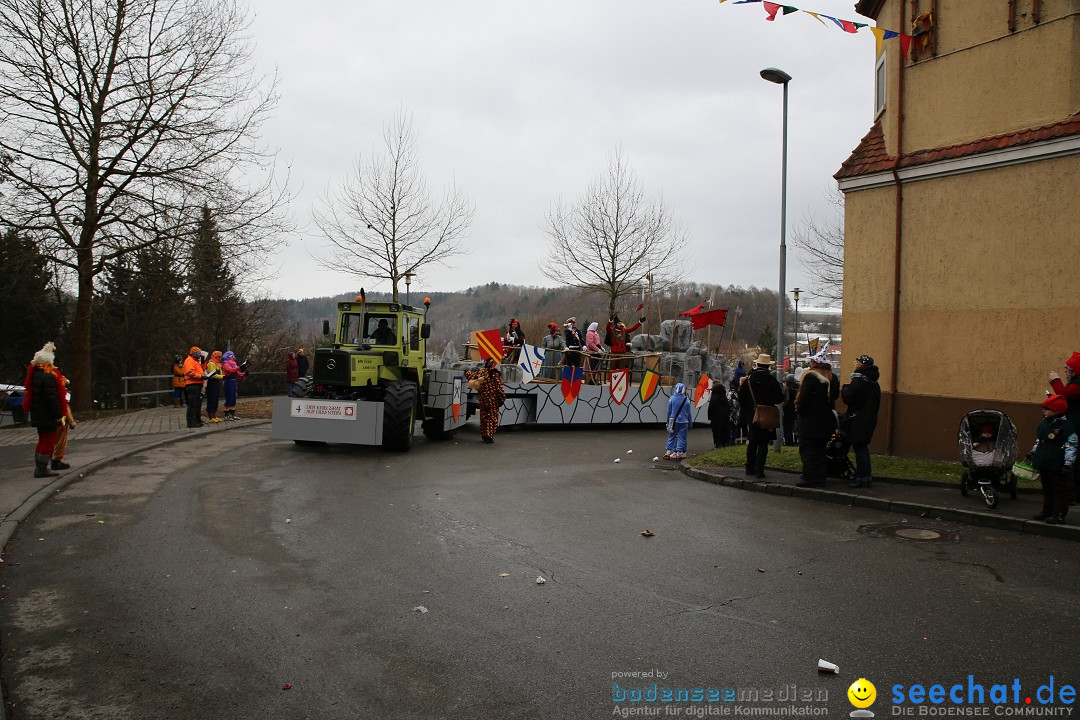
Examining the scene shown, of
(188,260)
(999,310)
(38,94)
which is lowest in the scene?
(999,310)

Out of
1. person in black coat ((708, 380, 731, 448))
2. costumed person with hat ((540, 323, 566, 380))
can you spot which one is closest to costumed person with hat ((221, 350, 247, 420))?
costumed person with hat ((540, 323, 566, 380))

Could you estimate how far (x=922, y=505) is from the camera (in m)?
8.68

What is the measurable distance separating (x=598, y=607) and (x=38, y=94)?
19.6 meters

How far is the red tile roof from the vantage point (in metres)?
10.2

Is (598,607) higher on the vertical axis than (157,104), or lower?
lower

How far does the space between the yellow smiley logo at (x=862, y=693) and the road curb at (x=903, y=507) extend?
4.76 metres

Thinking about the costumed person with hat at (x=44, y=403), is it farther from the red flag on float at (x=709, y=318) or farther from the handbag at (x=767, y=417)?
the red flag on float at (x=709, y=318)

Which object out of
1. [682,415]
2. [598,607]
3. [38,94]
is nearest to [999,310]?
[682,415]

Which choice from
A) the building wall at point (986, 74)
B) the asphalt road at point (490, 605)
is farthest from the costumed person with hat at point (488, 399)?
the building wall at point (986, 74)

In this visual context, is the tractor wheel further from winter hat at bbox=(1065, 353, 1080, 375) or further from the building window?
the building window

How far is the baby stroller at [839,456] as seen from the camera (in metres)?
10.4

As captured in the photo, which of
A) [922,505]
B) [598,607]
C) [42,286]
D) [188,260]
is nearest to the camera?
[598,607]

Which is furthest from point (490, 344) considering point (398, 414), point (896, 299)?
point (896, 299)

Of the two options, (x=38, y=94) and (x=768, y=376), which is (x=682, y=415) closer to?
(x=768, y=376)
